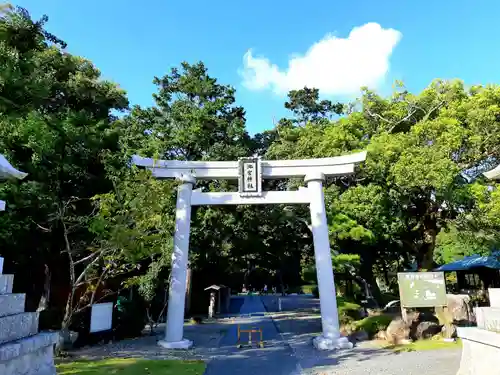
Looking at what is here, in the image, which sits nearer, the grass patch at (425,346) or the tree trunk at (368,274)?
the grass patch at (425,346)

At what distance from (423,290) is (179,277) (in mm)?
8008

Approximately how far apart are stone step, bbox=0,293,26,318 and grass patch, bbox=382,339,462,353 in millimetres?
10126

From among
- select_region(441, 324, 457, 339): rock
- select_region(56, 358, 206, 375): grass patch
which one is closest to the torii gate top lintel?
select_region(441, 324, 457, 339): rock

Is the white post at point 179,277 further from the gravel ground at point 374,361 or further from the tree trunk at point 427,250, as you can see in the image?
the tree trunk at point 427,250

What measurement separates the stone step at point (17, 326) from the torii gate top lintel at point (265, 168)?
8553 millimetres

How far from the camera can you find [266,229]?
856 inches

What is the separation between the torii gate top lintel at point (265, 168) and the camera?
1378 centimetres

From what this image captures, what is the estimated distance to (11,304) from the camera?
16.9 feet

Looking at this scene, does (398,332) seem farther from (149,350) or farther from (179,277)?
(149,350)

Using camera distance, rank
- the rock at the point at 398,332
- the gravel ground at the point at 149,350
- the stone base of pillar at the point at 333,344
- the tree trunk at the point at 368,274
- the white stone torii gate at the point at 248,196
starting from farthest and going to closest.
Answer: the tree trunk at the point at 368,274 → the white stone torii gate at the point at 248,196 → the rock at the point at 398,332 → the stone base of pillar at the point at 333,344 → the gravel ground at the point at 149,350

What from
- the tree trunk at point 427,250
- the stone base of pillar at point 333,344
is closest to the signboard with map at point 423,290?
the stone base of pillar at point 333,344

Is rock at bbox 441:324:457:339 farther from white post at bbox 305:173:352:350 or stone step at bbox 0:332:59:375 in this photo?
stone step at bbox 0:332:59:375

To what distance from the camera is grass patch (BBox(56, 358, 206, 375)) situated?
8.92 meters

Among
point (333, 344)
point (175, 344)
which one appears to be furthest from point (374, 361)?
point (175, 344)
